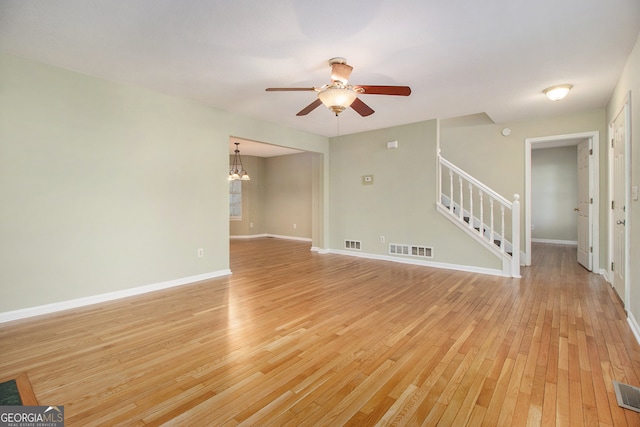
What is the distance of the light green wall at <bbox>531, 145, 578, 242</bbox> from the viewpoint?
7672mm

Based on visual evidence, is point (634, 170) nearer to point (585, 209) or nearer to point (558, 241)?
point (585, 209)

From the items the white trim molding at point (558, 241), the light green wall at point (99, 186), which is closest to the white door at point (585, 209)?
the white trim molding at point (558, 241)

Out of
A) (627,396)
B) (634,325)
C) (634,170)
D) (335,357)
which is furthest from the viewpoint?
(634,170)

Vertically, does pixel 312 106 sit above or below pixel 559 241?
above

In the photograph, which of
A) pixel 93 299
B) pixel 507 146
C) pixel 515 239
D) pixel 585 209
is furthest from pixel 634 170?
pixel 93 299

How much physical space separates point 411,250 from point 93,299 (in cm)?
472

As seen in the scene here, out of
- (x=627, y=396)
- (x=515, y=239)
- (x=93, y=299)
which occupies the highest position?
(x=515, y=239)

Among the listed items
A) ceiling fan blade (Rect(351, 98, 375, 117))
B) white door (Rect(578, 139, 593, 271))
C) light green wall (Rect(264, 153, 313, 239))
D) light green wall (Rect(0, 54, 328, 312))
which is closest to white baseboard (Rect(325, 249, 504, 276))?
white door (Rect(578, 139, 593, 271))

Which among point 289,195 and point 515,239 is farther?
point 289,195

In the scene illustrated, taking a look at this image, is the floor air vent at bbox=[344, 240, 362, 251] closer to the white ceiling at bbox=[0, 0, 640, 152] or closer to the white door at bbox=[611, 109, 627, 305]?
the white ceiling at bbox=[0, 0, 640, 152]

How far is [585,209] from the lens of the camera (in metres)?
4.95

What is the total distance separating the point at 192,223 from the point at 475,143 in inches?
206

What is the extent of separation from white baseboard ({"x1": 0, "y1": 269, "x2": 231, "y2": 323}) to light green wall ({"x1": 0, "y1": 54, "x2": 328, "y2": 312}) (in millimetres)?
48

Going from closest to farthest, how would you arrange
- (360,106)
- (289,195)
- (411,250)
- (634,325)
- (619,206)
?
(634,325) → (360,106) → (619,206) → (411,250) → (289,195)
